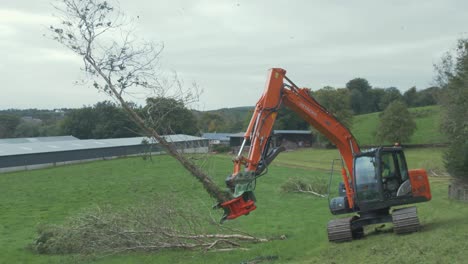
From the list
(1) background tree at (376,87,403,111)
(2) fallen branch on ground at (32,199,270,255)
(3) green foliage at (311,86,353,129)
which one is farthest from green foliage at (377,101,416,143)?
(2) fallen branch on ground at (32,199,270,255)

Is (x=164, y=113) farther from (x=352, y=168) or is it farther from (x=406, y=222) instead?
(x=406, y=222)

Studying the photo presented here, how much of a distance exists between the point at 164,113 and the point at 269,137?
172 inches

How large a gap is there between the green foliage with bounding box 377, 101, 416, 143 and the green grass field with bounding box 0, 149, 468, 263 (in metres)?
25.1

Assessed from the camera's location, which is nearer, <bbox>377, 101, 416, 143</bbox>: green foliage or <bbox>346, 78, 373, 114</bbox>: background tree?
<bbox>377, 101, 416, 143</bbox>: green foliage

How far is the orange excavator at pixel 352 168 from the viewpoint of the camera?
37.9ft

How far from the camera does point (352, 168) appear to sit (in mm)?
12773

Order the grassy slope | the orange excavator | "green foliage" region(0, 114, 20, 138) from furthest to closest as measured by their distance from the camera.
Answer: "green foliage" region(0, 114, 20, 138) → the grassy slope → the orange excavator

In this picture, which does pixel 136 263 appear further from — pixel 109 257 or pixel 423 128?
pixel 423 128

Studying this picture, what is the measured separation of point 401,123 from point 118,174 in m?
35.2

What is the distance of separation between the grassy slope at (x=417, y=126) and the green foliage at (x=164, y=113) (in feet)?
172

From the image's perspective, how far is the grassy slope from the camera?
2680 inches

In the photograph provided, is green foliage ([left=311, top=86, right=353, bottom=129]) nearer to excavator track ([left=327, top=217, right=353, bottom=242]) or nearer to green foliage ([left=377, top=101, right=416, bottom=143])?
green foliage ([left=377, top=101, right=416, bottom=143])

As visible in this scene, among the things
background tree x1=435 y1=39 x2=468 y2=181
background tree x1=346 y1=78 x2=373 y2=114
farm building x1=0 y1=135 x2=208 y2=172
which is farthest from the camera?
background tree x1=346 y1=78 x2=373 y2=114

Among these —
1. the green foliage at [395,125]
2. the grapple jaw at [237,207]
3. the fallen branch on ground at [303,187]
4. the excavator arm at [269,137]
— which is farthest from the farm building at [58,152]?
the grapple jaw at [237,207]
